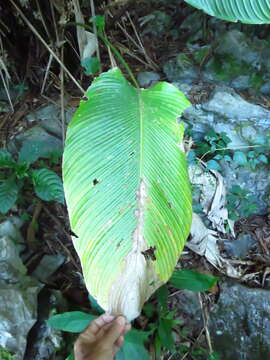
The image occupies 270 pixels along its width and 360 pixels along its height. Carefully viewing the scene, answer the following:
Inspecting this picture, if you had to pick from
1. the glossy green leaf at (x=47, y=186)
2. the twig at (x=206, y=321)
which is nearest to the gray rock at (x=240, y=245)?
the twig at (x=206, y=321)

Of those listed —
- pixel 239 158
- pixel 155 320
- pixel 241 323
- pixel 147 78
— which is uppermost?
pixel 147 78

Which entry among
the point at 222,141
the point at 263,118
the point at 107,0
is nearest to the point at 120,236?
the point at 222,141

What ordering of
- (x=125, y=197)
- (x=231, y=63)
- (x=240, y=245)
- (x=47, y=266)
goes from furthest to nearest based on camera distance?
(x=231, y=63) < (x=240, y=245) < (x=47, y=266) < (x=125, y=197)

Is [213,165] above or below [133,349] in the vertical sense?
above

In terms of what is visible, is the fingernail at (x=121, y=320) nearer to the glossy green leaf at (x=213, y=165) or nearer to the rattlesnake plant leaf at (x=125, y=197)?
Answer: the rattlesnake plant leaf at (x=125, y=197)

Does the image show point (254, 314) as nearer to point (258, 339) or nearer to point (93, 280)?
point (258, 339)

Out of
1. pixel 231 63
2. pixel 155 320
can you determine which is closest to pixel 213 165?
pixel 231 63

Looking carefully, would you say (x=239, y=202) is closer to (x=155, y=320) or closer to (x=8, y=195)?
(x=155, y=320)
